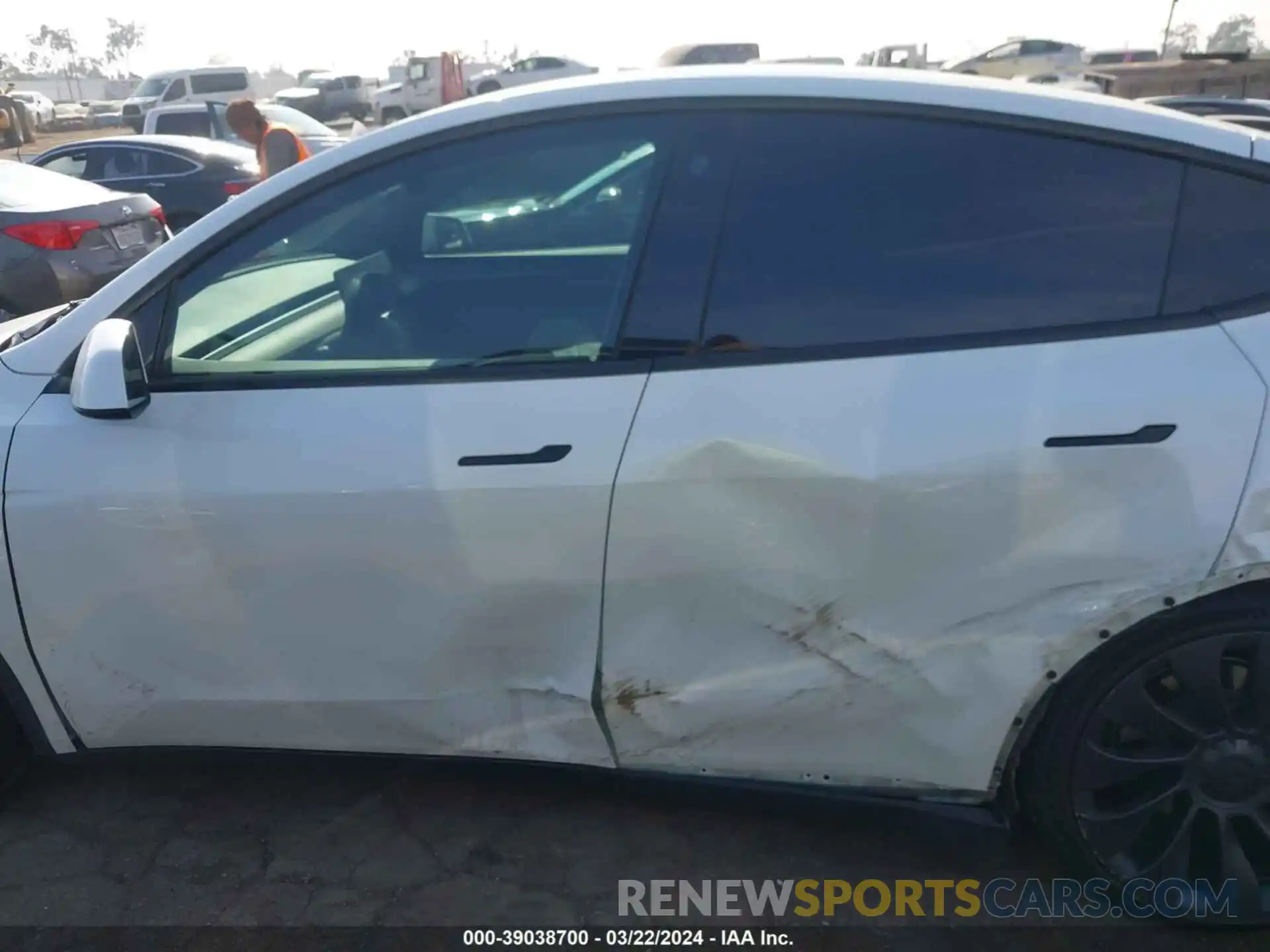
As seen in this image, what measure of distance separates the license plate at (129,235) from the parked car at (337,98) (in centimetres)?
2758

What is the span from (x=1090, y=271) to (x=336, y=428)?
1532mm

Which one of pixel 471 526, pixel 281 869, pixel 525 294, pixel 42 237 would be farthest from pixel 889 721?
pixel 42 237

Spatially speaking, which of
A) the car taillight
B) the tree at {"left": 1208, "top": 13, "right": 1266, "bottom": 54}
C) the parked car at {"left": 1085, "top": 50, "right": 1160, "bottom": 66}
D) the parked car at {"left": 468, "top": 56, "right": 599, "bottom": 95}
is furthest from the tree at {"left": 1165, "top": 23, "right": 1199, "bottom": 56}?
the car taillight

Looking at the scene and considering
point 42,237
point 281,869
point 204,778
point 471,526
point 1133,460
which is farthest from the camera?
point 42,237

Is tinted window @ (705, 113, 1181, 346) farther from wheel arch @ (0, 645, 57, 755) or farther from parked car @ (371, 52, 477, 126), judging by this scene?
parked car @ (371, 52, 477, 126)

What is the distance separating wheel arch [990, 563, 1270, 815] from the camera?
6.42 feet

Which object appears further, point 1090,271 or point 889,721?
point 889,721

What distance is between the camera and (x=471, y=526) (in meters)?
2.09

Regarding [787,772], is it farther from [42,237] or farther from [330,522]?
[42,237]

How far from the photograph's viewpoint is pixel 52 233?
652 cm

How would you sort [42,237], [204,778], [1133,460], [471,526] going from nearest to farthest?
[1133,460] → [471,526] → [204,778] → [42,237]

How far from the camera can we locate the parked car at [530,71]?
30000mm

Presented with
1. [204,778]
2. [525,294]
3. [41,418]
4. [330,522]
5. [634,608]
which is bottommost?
[204,778]

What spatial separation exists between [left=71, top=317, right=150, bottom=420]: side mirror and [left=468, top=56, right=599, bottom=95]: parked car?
29.4 m
